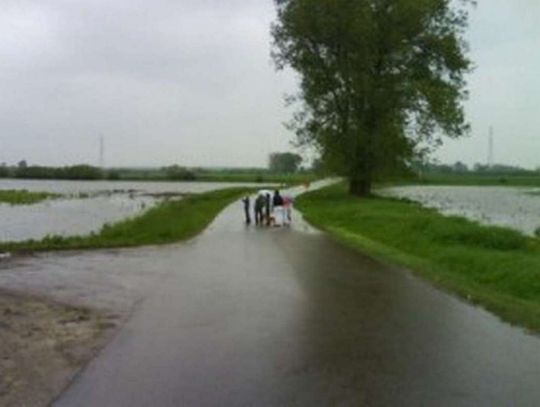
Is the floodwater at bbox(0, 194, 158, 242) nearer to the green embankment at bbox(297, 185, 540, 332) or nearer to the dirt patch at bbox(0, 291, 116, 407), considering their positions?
the green embankment at bbox(297, 185, 540, 332)

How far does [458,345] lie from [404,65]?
46728 millimetres

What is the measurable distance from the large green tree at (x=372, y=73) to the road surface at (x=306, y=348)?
3679cm

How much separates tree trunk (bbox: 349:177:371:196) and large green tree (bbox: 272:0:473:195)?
101cm

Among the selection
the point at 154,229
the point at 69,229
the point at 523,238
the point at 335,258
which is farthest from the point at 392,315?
the point at 69,229

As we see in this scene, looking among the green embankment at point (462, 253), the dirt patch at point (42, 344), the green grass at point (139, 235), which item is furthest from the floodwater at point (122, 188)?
the dirt patch at point (42, 344)

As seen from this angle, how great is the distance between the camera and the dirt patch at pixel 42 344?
8766 mm

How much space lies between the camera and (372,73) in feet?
180

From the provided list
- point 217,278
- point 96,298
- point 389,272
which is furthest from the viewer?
point 389,272

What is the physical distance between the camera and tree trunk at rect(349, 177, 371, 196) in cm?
5822

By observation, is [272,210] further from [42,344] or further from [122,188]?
[122,188]

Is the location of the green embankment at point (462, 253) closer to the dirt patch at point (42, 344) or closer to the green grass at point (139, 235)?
the green grass at point (139, 235)

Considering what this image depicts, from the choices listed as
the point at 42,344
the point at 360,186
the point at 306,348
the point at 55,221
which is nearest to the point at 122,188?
the point at 360,186

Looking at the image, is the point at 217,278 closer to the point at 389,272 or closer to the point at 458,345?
the point at 389,272

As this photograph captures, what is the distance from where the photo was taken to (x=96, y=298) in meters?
15.0
